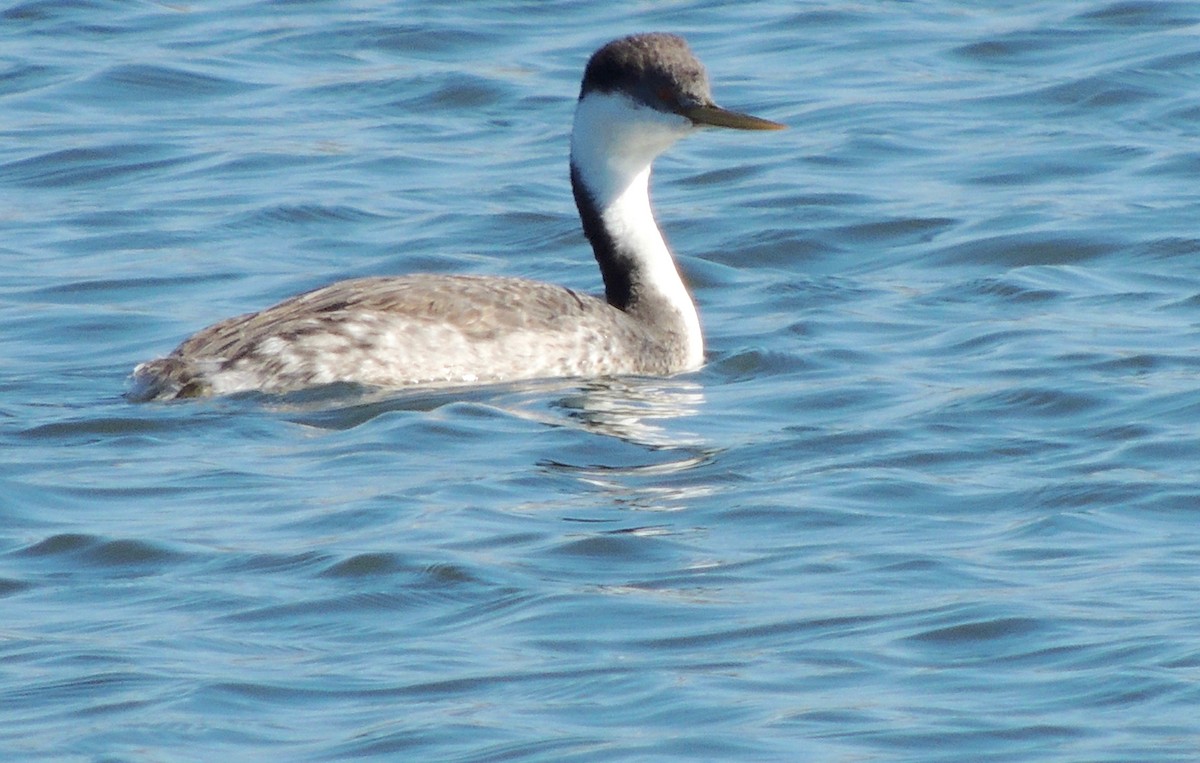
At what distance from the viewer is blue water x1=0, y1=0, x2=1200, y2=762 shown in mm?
6930

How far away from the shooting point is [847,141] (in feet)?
52.2

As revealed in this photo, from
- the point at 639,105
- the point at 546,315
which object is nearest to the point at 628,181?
the point at 639,105

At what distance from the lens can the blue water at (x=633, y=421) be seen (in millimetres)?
6930

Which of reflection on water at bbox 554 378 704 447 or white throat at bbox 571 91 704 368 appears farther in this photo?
white throat at bbox 571 91 704 368

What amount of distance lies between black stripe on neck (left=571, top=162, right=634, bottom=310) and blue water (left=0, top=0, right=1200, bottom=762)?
A: 0.65 m

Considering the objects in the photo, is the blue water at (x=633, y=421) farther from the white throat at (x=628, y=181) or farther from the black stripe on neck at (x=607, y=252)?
the black stripe on neck at (x=607, y=252)

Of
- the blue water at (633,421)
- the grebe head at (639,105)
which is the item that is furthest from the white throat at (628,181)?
the blue water at (633,421)

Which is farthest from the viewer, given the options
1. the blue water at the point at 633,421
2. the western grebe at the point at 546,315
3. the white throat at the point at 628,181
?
the white throat at the point at 628,181

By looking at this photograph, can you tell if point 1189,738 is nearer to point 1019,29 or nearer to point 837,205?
point 837,205

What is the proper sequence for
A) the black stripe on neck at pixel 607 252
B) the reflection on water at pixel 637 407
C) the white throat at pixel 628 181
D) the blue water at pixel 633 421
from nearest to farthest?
the blue water at pixel 633 421 → the reflection on water at pixel 637 407 → the white throat at pixel 628 181 → the black stripe on neck at pixel 607 252

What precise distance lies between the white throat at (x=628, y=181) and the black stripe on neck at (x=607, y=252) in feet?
0.06

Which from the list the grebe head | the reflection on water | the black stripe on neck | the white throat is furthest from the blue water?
the grebe head

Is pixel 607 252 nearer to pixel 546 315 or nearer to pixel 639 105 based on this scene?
pixel 639 105

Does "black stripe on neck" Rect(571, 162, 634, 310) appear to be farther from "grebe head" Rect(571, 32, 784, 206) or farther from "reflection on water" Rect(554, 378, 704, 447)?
"reflection on water" Rect(554, 378, 704, 447)
